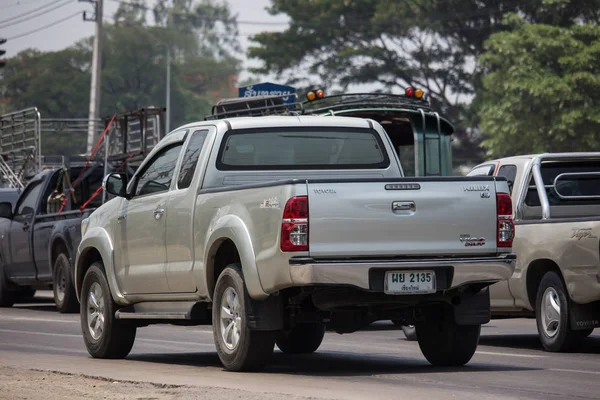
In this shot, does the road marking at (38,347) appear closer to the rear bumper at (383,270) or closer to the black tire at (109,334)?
the black tire at (109,334)

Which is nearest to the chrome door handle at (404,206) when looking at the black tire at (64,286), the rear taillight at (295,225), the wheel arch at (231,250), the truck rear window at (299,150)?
the rear taillight at (295,225)

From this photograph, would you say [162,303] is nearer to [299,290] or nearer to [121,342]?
[121,342]

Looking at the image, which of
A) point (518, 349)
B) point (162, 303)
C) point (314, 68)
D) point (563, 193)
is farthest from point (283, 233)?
point (314, 68)

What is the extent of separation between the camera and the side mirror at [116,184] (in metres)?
12.4

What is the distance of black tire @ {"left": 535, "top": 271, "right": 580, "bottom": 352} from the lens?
1255 cm

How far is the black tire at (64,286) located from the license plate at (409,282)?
1012cm

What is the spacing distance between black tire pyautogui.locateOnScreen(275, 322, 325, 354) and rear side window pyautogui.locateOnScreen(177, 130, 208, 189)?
1930 mm

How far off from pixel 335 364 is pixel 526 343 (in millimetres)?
3314

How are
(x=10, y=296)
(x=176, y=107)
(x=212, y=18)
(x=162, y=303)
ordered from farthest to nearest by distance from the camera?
(x=212, y=18), (x=176, y=107), (x=10, y=296), (x=162, y=303)

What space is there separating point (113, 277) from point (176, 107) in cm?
9362

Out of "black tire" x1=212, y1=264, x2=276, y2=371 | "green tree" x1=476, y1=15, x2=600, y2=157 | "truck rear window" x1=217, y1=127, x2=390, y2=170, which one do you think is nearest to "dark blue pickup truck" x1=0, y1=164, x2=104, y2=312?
"truck rear window" x1=217, y1=127, x2=390, y2=170

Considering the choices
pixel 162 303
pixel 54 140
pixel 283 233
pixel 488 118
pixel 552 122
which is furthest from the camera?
pixel 54 140

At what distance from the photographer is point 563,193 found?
14391mm

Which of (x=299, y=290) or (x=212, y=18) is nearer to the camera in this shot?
(x=299, y=290)
